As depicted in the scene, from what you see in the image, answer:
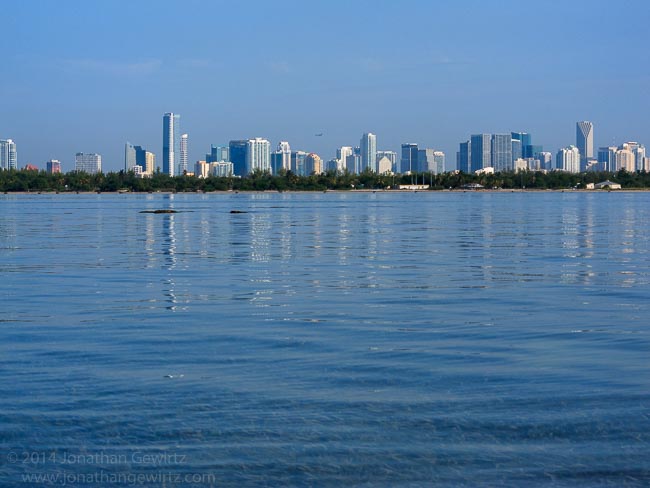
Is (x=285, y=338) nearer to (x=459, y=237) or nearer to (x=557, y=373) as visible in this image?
(x=557, y=373)

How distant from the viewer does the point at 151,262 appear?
973 inches

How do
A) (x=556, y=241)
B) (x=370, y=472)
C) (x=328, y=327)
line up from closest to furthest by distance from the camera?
1. (x=370, y=472)
2. (x=328, y=327)
3. (x=556, y=241)

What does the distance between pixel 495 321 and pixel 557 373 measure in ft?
12.1

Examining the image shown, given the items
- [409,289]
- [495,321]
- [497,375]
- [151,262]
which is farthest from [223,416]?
[151,262]

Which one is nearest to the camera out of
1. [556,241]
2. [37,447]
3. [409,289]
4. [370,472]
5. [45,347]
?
[370,472]

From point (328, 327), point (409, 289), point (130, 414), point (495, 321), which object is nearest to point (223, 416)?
point (130, 414)

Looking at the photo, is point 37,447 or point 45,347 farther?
point 45,347

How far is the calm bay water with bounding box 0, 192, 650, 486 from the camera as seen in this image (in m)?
7.15

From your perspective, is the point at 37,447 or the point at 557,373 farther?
the point at 557,373

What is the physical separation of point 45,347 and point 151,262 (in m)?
13.1

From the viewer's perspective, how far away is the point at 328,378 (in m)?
9.87

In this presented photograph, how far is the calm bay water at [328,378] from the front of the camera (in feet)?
23.5

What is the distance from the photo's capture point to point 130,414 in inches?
329

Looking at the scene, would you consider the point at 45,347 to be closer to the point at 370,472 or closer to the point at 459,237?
the point at 370,472
